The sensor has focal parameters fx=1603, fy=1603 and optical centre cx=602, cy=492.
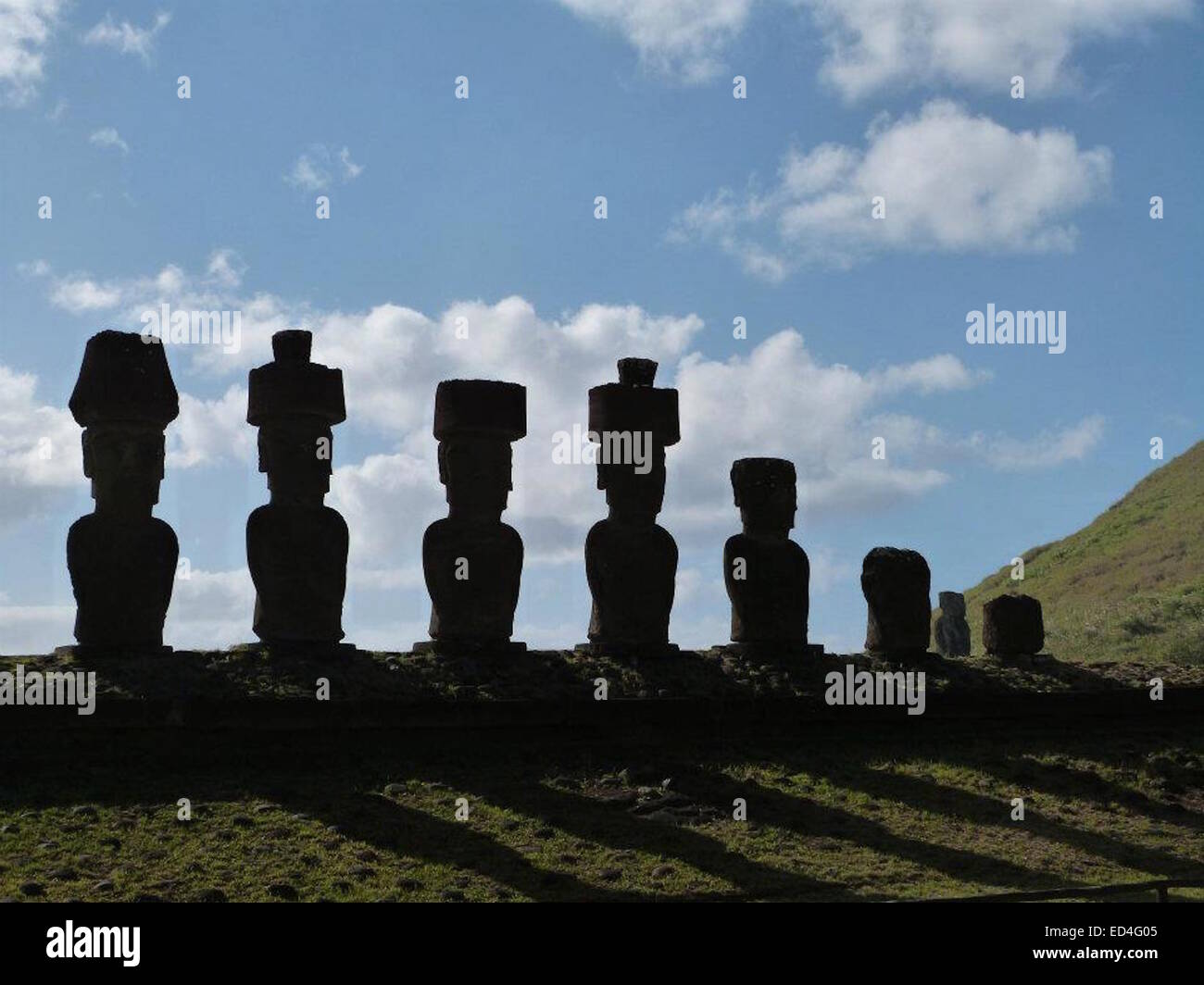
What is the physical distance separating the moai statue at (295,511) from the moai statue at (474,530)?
1019 mm

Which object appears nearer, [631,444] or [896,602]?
[631,444]

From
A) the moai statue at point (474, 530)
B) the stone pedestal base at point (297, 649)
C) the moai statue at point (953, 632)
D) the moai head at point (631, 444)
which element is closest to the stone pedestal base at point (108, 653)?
the stone pedestal base at point (297, 649)

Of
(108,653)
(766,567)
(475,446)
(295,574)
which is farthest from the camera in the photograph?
(766,567)

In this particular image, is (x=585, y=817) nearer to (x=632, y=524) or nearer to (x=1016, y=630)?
(x=632, y=524)

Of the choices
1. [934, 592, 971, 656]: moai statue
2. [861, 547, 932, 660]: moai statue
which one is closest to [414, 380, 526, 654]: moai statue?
[861, 547, 932, 660]: moai statue

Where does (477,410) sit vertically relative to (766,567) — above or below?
above

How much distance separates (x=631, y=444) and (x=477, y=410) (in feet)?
5.80

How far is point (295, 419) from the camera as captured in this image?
1565 centimetres

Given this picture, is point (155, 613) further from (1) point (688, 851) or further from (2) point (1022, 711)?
(2) point (1022, 711)

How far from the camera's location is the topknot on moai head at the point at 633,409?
1702 centimetres

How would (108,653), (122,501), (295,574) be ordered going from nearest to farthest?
(108,653), (122,501), (295,574)

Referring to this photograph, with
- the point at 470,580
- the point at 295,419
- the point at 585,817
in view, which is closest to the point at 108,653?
the point at 295,419

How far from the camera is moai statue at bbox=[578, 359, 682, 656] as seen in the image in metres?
16.5
